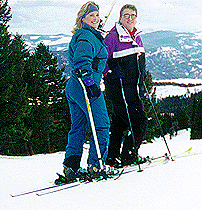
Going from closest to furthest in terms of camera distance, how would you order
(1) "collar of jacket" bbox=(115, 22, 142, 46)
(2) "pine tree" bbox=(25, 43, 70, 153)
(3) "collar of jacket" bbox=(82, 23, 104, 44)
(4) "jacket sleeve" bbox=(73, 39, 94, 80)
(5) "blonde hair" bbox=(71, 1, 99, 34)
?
(4) "jacket sleeve" bbox=(73, 39, 94, 80), (3) "collar of jacket" bbox=(82, 23, 104, 44), (5) "blonde hair" bbox=(71, 1, 99, 34), (1) "collar of jacket" bbox=(115, 22, 142, 46), (2) "pine tree" bbox=(25, 43, 70, 153)

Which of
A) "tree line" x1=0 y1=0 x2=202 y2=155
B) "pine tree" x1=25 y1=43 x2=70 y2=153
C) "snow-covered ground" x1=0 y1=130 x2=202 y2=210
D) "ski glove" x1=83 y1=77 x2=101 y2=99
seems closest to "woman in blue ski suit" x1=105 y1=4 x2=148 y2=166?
"ski glove" x1=83 y1=77 x2=101 y2=99

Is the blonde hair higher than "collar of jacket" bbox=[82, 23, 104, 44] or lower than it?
higher

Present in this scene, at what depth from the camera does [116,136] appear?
4414mm

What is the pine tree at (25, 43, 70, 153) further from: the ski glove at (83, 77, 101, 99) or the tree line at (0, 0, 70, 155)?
the ski glove at (83, 77, 101, 99)

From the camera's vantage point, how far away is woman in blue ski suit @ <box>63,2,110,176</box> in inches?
121

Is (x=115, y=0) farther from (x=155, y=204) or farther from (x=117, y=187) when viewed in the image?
(x=155, y=204)

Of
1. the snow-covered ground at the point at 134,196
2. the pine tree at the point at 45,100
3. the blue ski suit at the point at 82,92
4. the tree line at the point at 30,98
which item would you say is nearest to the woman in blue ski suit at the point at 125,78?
the blue ski suit at the point at 82,92

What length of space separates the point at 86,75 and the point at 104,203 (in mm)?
1552

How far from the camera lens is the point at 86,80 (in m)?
3.04

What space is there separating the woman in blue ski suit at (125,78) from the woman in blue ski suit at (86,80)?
0.70 m

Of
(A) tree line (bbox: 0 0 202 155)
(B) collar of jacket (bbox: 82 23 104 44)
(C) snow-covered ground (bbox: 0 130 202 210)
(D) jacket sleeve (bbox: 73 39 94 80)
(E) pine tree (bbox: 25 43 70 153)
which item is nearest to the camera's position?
(C) snow-covered ground (bbox: 0 130 202 210)

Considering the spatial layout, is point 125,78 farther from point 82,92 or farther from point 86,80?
point 86,80

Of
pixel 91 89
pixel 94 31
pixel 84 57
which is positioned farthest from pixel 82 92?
pixel 94 31

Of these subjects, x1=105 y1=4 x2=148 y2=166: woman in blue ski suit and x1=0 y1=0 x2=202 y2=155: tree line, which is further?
x1=0 y1=0 x2=202 y2=155: tree line
